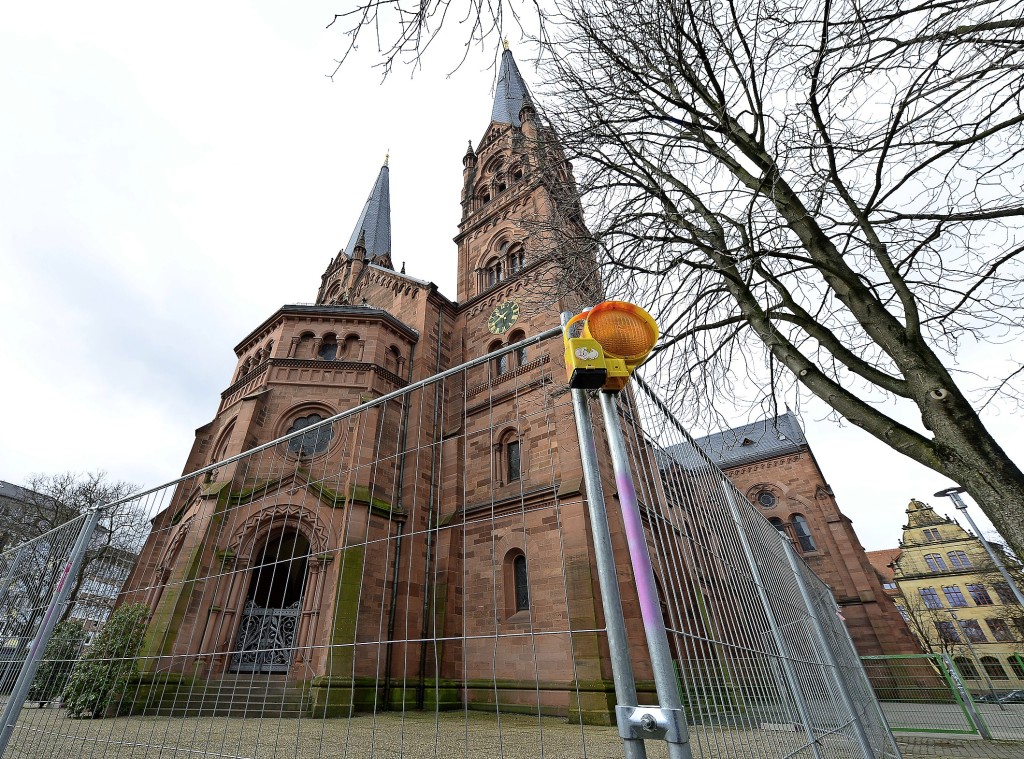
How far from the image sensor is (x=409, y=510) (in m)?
11.3

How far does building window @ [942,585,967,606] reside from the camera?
129 feet

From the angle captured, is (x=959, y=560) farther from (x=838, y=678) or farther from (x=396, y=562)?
(x=838, y=678)

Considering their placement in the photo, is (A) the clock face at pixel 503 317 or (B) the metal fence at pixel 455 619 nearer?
(B) the metal fence at pixel 455 619

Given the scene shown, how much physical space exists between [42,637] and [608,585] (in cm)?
514

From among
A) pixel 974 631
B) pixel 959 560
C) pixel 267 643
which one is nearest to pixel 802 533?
pixel 267 643

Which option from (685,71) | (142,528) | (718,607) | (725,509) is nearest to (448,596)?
(142,528)

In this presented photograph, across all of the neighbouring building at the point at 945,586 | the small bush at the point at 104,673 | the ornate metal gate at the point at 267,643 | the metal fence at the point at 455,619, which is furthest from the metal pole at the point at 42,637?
the neighbouring building at the point at 945,586

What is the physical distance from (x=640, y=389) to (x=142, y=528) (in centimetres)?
516

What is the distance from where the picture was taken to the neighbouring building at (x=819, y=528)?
20500mm

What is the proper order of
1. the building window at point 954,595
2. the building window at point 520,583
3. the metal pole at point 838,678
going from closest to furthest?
the metal pole at point 838,678
the building window at point 520,583
the building window at point 954,595

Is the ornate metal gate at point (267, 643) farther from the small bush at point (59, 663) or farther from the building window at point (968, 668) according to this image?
the building window at point (968, 668)

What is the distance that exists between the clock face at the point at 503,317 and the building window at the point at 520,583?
22.5 ft

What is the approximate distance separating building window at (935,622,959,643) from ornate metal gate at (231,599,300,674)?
37828mm

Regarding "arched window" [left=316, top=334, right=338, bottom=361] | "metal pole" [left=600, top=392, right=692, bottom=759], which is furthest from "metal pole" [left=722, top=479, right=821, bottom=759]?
"arched window" [left=316, top=334, right=338, bottom=361]
